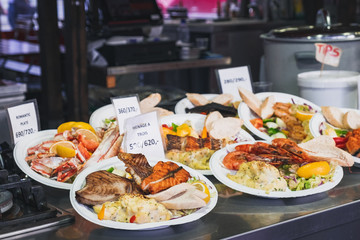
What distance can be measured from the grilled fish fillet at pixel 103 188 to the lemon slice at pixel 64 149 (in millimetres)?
341

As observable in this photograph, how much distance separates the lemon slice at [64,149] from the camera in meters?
1.80

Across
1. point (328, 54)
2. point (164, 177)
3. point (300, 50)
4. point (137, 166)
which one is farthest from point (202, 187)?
point (300, 50)

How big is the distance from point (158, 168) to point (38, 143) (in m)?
0.63

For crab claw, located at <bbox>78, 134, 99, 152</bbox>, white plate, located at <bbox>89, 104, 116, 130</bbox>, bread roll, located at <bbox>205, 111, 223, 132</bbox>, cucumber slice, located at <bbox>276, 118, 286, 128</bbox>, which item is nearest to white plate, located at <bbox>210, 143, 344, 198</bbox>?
bread roll, located at <bbox>205, 111, 223, 132</bbox>

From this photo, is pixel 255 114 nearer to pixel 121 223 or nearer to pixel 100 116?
pixel 100 116

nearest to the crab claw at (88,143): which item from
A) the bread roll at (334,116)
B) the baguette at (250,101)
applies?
the baguette at (250,101)

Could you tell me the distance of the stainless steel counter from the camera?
Answer: 1.38 m

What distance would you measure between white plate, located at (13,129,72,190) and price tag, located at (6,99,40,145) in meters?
0.06

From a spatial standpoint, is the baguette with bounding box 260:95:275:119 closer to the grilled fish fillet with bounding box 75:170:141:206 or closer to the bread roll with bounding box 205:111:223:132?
the bread roll with bounding box 205:111:223:132

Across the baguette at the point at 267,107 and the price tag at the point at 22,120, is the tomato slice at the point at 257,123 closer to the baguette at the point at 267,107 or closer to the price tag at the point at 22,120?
the baguette at the point at 267,107

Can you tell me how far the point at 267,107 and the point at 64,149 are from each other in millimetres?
1013

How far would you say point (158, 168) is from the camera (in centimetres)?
155

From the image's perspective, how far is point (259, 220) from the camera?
147cm

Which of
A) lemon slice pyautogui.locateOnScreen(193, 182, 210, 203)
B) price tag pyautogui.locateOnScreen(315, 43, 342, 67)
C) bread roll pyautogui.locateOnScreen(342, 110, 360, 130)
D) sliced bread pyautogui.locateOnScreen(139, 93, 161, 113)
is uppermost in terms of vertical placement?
price tag pyautogui.locateOnScreen(315, 43, 342, 67)
